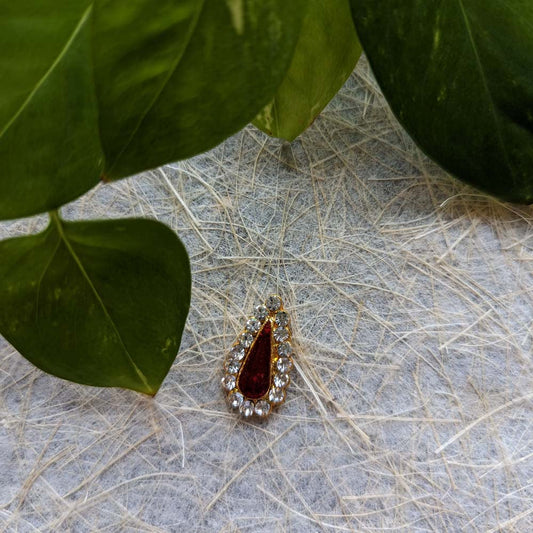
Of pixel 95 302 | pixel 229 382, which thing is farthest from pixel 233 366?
pixel 95 302

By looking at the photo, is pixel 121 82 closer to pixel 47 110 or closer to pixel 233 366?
pixel 47 110

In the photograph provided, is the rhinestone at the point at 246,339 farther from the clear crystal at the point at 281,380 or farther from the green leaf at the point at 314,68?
the green leaf at the point at 314,68

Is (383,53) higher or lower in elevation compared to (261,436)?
→ higher

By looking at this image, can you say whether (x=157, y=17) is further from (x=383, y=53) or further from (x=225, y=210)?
(x=225, y=210)

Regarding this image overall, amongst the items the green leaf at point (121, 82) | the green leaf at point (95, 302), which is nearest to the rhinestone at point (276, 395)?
the green leaf at point (95, 302)

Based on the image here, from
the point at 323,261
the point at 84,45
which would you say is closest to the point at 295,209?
the point at 323,261

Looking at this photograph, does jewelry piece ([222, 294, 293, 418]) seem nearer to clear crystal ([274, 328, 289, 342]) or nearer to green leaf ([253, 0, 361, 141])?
clear crystal ([274, 328, 289, 342])
